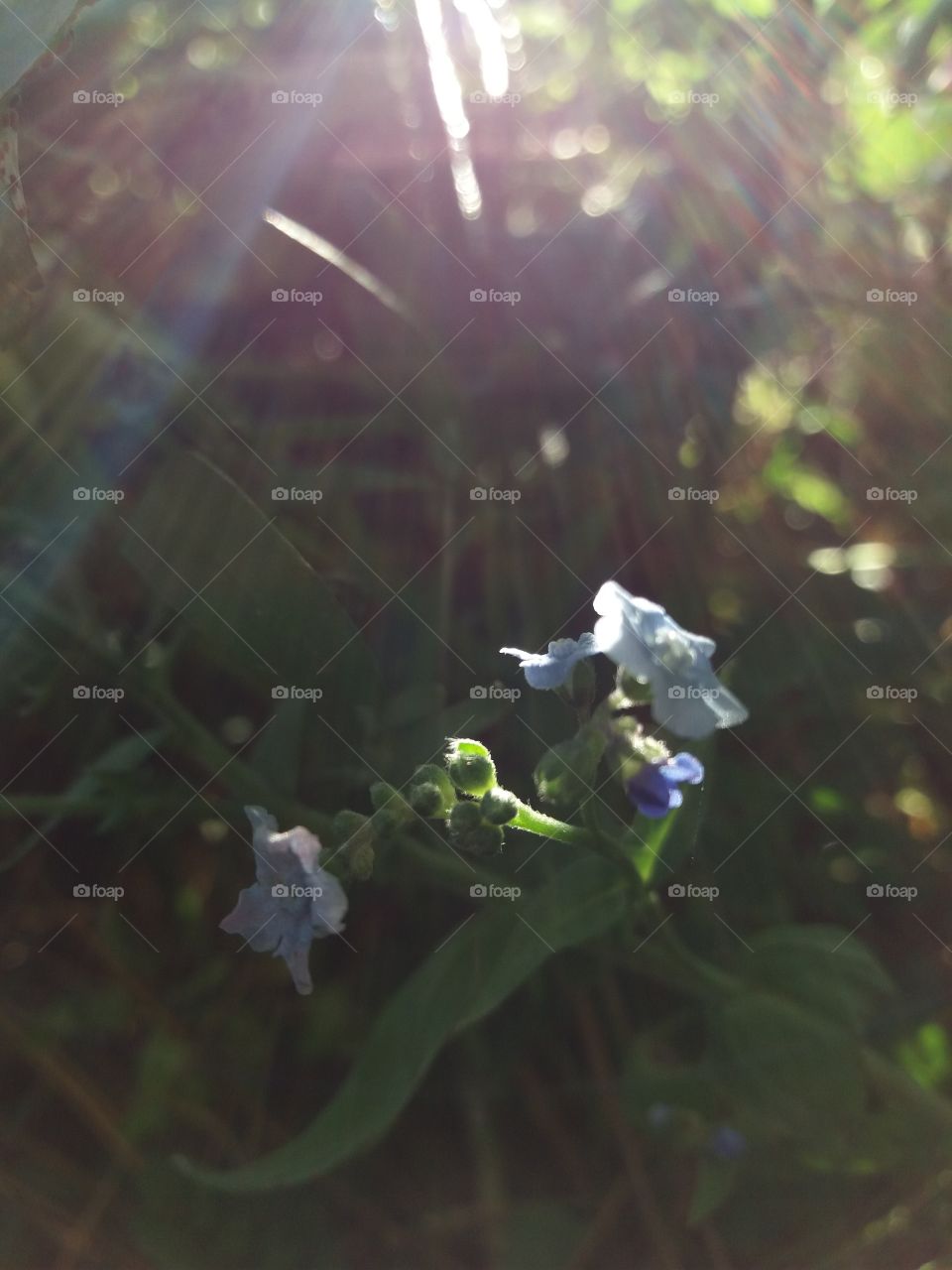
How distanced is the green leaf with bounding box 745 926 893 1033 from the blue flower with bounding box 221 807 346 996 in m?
0.68

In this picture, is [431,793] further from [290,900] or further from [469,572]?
[469,572]

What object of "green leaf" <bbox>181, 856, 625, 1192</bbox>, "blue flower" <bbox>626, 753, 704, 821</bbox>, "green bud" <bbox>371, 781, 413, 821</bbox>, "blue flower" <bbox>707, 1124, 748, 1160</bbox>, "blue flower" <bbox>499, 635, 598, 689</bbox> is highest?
"blue flower" <bbox>499, 635, 598, 689</bbox>

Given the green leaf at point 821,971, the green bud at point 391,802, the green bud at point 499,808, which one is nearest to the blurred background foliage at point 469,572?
the green leaf at point 821,971

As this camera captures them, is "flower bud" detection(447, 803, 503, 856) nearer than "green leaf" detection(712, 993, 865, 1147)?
Yes

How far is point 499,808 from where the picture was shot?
1190 mm

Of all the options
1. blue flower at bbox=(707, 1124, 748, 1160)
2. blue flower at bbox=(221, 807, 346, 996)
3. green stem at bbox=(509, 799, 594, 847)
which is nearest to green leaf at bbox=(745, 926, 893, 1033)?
blue flower at bbox=(707, 1124, 748, 1160)

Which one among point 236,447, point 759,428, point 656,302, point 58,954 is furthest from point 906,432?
point 58,954

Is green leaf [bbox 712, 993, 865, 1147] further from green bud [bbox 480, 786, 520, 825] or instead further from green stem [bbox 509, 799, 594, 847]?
green bud [bbox 480, 786, 520, 825]

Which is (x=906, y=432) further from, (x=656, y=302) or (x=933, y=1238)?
(x=933, y=1238)

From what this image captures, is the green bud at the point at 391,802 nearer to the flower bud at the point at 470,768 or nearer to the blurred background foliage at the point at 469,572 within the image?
the flower bud at the point at 470,768

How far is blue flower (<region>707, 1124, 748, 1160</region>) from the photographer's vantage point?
1.48 meters

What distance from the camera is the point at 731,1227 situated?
1522mm

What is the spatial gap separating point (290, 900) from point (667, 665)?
53cm

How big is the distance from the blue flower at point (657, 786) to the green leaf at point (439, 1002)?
0.85 feet
